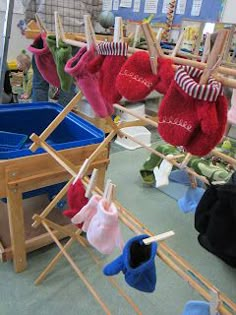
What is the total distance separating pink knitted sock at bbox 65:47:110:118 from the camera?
2.69 ft

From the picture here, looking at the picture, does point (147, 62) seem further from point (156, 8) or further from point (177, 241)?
point (156, 8)

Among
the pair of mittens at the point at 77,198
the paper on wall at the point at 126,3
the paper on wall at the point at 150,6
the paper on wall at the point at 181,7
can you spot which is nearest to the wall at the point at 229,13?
the paper on wall at the point at 181,7

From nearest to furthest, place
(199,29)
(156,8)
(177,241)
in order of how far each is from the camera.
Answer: (177,241)
(199,29)
(156,8)

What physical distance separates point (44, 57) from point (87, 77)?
0.39m

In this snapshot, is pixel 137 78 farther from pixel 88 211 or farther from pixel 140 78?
pixel 88 211

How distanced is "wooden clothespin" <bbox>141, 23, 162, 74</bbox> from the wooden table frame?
1.97ft

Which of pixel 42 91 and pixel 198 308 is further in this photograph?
pixel 42 91

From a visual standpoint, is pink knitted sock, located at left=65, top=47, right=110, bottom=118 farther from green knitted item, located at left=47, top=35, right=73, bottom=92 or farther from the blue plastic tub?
the blue plastic tub

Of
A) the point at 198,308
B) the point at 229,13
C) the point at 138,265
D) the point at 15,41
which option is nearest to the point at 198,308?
the point at 198,308

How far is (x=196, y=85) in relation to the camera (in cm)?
53

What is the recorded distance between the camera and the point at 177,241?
1.64 metres

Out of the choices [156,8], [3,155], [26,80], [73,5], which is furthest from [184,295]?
[156,8]

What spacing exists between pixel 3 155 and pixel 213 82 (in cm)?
84

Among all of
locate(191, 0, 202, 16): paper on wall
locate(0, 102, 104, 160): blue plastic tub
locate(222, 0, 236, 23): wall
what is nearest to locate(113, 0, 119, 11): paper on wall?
locate(191, 0, 202, 16): paper on wall
